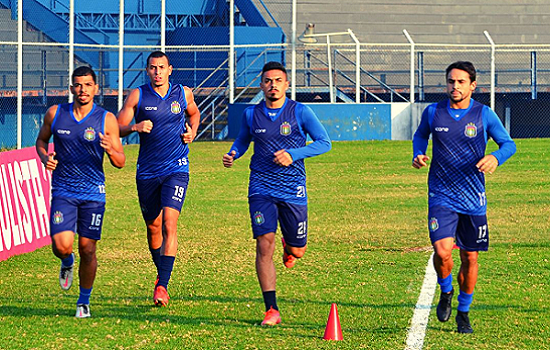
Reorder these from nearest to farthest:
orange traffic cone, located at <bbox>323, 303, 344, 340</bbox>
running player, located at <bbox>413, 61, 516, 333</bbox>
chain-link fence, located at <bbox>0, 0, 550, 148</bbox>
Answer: orange traffic cone, located at <bbox>323, 303, 344, 340</bbox> → running player, located at <bbox>413, 61, 516, 333</bbox> → chain-link fence, located at <bbox>0, 0, 550, 148</bbox>

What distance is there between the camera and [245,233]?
13.9 meters

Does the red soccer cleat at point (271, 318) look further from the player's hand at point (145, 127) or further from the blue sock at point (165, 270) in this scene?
the player's hand at point (145, 127)

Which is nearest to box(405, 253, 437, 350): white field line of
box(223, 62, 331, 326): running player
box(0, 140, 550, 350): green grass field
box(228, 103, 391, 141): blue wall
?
box(0, 140, 550, 350): green grass field

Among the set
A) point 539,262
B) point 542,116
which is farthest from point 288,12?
point 539,262

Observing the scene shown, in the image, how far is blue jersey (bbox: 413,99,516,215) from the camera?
7.78m

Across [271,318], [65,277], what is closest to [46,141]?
[65,277]

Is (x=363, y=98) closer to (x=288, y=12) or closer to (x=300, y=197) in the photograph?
(x=288, y=12)

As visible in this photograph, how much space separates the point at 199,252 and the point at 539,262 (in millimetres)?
3835

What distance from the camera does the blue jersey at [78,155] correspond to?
27.1 ft

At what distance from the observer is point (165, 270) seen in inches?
353

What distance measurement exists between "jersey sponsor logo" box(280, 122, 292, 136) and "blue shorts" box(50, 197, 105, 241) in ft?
5.15

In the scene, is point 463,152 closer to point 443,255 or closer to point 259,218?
point 443,255

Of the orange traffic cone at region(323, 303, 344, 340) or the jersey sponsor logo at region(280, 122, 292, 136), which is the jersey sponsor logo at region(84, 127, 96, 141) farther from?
the orange traffic cone at region(323, 303, 344, 340)

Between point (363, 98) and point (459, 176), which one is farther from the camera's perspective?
point (363, 98)
